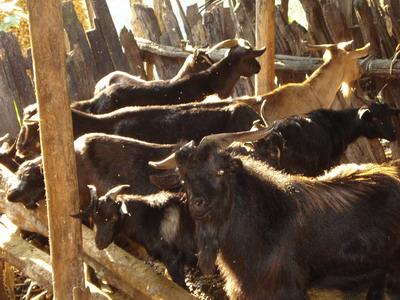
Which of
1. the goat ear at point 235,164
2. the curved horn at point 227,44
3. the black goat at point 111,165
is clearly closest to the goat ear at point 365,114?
the curved horn at point 227,44

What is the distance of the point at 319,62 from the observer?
8289mm

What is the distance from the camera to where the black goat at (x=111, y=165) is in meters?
6.29

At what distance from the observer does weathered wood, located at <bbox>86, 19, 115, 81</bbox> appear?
9492 millimetres

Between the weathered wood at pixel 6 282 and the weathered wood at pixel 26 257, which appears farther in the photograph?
the weathered wood at pixel 6 282

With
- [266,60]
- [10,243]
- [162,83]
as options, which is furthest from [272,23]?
[10,243]

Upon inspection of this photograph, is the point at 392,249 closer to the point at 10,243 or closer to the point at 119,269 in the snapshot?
the point at 119,269

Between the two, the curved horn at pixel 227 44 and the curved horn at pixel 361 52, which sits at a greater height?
the curved horn at pixel 227 44

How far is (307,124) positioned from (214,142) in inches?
106

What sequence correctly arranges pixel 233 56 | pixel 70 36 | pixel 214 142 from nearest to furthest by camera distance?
pixel 214 142 → pixel 233 56 → pixel 70 36

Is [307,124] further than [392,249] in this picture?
Yes

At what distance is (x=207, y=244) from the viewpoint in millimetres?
4633

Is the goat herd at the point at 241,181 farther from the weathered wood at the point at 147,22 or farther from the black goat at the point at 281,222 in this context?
the weathered wood at the point at 147,22

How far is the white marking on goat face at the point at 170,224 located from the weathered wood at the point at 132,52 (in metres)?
4.46

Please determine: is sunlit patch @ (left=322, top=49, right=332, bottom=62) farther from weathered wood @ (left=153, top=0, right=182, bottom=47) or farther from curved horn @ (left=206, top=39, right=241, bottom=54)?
weathered wood @ (left=153, top=0, right=182, bottom=47)
